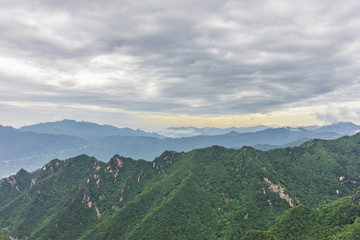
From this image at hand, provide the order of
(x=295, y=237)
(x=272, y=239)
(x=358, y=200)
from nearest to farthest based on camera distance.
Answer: (x=272, y=239) < (x=295, y=237) < (x=358, y=200)

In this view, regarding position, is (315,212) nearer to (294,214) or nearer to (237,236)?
(294,214)

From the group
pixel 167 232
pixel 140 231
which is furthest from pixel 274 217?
pixel 140 231

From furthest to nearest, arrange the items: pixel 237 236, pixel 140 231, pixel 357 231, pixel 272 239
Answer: pixel 140 231, pixel 237 236, pixel 272 239, pixel 357 231

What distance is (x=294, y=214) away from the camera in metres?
168

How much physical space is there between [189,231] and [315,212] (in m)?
103

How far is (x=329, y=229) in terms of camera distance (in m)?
148

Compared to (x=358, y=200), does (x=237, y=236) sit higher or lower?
lower

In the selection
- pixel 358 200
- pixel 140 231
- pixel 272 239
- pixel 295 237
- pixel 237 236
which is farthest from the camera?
pixel 140 231

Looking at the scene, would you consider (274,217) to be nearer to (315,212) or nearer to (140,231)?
(315,212)

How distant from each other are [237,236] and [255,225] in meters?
22.5

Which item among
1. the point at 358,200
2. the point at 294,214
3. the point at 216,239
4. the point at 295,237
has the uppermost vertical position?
the point at 358,200

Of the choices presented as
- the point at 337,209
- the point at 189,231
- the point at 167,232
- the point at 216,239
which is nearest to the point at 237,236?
the point at 216,239

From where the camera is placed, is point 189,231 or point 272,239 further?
point 189,231

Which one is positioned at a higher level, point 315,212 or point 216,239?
point 315,212
